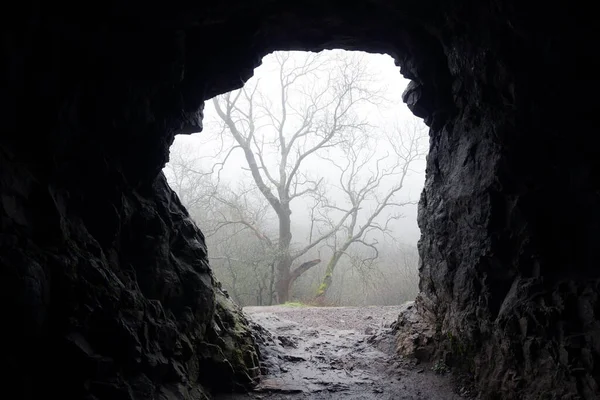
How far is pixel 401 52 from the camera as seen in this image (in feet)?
25.4

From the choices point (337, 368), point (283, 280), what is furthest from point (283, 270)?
point (337, 368)

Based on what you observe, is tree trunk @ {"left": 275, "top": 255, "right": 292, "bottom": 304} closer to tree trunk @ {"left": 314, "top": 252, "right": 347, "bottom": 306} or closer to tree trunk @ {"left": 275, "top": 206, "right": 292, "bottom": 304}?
tree trunk @ {"left": 275, "top": 206, "right": 292, "bottom": 304}

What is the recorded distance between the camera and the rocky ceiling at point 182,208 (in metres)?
3.68

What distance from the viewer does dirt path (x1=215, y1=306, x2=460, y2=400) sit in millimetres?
6242

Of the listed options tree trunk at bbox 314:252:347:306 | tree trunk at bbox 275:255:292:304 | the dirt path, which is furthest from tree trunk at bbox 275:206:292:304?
the dirt path

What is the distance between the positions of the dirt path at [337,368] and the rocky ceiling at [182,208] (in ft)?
1.84

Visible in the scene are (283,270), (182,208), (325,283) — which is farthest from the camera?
(325,283)

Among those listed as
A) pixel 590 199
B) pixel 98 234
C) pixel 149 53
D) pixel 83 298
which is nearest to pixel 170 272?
pixel 98 234

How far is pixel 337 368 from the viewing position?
295 inches

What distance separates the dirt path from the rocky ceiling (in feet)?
1.84

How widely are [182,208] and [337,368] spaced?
4314 millimetres

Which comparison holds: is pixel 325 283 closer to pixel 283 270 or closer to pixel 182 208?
pixel 283 270

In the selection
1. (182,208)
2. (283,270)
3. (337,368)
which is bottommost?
(337,368)

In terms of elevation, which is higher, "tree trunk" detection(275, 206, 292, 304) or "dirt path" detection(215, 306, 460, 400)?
"tree trunk" detection(275, 206, 292, 304)
